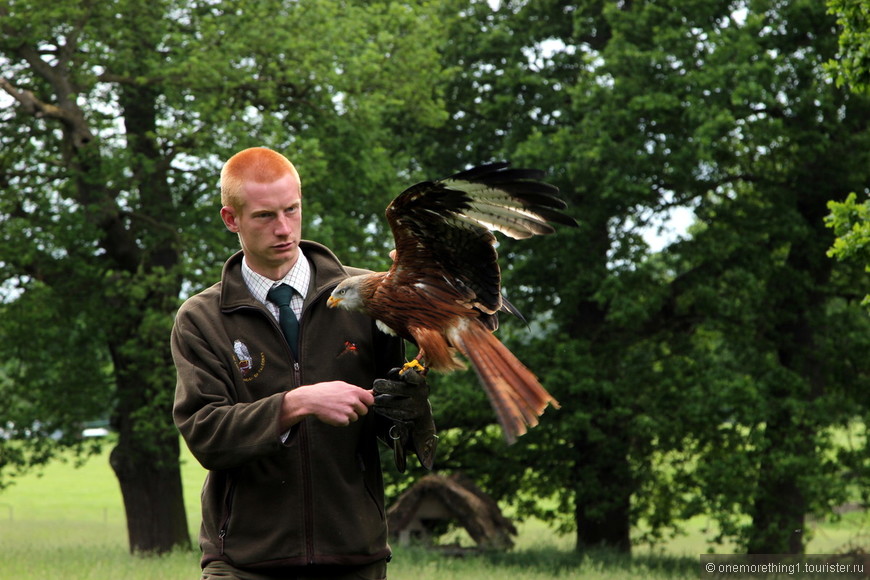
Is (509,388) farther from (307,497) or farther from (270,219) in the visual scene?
(270,219)

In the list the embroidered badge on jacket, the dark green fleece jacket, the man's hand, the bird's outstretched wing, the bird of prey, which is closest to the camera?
the man's hand

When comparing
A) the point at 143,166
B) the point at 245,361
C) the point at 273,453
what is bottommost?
the point at 273,453

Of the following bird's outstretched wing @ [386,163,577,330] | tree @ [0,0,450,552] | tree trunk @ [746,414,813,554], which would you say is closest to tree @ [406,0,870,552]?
tree trunk @ [746,414,813,554]

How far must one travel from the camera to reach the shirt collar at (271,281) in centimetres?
364

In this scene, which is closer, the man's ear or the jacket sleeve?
the jacket sleeve

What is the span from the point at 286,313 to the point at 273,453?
0.57 meters

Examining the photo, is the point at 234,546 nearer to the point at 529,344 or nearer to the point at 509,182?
the point at 509,182

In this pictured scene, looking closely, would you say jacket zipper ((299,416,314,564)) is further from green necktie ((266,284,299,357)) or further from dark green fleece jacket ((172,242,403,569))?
green necktie ((266,284,299,357))

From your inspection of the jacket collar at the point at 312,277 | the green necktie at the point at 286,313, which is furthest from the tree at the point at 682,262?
the green necktie at the point at 286,313

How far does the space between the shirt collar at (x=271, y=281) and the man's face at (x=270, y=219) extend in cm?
7

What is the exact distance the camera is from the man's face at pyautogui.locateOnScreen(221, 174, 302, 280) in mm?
3482

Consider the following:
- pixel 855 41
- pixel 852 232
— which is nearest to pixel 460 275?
pixel 852 232

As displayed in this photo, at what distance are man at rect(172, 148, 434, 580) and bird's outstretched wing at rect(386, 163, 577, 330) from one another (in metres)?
0.75

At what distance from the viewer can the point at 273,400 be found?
10.5 feet
